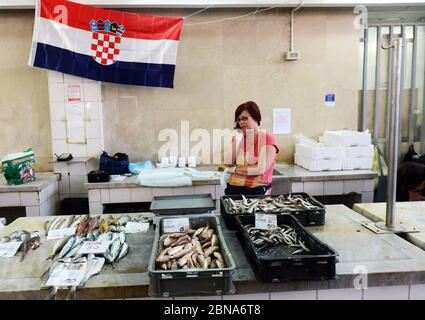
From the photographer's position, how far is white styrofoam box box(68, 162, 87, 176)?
14.8 feet

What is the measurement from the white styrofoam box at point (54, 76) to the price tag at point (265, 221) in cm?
328

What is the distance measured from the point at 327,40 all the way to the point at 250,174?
98.5 inches

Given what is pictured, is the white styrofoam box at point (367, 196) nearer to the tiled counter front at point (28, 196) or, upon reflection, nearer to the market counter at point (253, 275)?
the market counter at point (253, 275)

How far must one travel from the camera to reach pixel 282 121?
16.0 ft

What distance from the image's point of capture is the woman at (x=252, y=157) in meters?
3.27

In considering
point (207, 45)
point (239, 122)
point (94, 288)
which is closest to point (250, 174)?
point (239, 122)

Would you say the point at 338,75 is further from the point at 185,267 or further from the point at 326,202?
the point at 185,267

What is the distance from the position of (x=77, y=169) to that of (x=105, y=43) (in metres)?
1.52

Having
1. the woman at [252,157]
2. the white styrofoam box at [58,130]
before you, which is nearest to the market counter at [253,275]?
the woman at [252,157]

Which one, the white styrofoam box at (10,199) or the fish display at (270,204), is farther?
the white styrofoam box at (10,199)

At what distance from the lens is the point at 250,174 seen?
3.27 m

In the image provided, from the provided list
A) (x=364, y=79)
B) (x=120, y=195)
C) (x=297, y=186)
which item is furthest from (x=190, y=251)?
(x=364, y=79)

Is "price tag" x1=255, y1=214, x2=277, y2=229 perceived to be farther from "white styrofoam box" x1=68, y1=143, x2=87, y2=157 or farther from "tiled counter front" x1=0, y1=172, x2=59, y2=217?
"white styrofoam box" x1=68, y1=143, x2=87, y2=157

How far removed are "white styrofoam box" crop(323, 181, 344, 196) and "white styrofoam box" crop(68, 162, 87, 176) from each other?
111 inches
